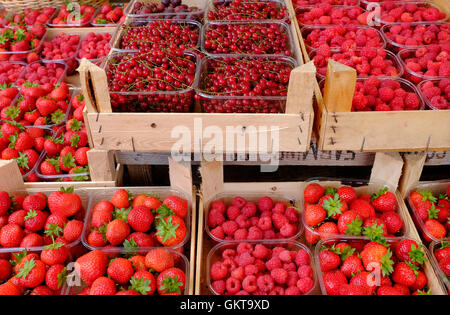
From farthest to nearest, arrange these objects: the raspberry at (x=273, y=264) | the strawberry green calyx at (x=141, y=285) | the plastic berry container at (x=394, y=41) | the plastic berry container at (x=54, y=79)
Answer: the plastic berry container at (x=54, y=79)
the plastic berry container at (x=394, y=41)
the raspberry at (x=273, y=264)
the strawberry green calyx at (x=141, y=285)

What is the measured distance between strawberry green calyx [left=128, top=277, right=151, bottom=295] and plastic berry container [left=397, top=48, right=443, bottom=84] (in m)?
1.42

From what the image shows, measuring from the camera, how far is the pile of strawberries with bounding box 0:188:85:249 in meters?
1.60

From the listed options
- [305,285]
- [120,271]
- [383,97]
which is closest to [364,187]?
[383,97]

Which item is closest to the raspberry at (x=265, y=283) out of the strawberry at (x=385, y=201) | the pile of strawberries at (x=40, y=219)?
the strawberry at (x=385, y=201)

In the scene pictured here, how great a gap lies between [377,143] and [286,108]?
401 millimetres

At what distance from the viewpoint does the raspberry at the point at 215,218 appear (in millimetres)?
1739

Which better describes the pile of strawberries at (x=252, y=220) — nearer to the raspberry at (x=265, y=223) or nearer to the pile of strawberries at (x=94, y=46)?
the raspberry at (x=265, y=223)

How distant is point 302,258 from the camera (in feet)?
5.13

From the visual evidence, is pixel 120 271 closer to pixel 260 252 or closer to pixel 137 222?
pixel 137 222

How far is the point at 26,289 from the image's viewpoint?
1.48m

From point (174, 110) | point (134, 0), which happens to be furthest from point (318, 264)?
point (134, 0)

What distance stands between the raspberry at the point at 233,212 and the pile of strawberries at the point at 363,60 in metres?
0.70
